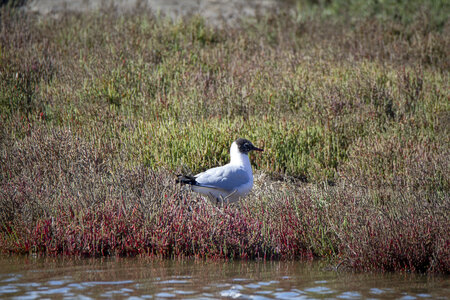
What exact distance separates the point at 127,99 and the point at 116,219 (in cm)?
347

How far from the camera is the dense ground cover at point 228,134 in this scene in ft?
15.7

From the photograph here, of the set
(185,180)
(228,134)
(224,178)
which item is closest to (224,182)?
(224,178)

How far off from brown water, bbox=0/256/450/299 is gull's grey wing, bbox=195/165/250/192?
987 millimetres

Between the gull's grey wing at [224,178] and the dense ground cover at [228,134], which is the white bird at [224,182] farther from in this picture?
the dense ground cover at [228,134]

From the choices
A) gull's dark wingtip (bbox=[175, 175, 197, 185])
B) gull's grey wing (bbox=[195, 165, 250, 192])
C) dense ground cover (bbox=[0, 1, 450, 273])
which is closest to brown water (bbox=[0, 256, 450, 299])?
dense ground cover (bbox=[0, 1, 450, 273])

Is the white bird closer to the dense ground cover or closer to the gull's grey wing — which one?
the gull's grey wing

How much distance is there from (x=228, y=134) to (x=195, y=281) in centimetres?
302

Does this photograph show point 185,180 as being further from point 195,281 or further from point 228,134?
point 228,134

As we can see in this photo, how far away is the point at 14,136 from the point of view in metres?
6.81

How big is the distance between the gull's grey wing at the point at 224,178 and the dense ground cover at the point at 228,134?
7.5 inches

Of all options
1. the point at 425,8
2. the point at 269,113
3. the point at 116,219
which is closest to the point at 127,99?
the point at 269,113

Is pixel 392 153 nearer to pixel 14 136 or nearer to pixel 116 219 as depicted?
pixel 116 219

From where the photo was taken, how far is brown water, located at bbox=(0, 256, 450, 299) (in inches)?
146

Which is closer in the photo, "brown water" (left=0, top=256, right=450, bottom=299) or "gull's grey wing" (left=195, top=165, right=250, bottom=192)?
"brown water" (left=0, top=256, right=450, bottom=299)
